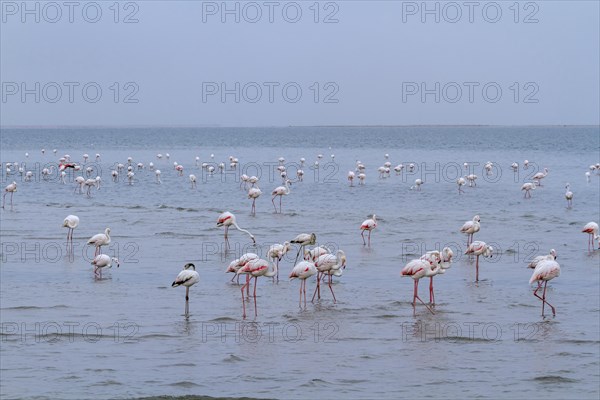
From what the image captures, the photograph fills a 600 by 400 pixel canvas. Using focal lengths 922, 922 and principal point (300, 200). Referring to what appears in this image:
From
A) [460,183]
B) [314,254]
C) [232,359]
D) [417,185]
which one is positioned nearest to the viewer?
[232,359]

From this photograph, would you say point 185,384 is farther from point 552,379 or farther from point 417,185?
point 417,185

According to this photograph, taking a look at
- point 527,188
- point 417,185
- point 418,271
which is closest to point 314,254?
point 418,271

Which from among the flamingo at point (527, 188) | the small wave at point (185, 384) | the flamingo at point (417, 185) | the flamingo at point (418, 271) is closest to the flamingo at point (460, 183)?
the flamingo at point (417, 185)

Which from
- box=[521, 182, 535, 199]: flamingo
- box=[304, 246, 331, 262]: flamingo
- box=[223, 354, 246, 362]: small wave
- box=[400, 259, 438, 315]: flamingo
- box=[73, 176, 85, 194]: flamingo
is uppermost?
box=[73, 176, 85, 194]: flamingo

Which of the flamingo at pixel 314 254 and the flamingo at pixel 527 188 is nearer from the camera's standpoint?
the flamingo at pixel 314 254

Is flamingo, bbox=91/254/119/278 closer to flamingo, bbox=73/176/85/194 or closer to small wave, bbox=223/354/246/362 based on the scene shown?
small wave, bbox=223/354/246/362

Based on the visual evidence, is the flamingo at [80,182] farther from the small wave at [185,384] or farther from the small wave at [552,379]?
the small wave at [552,379]

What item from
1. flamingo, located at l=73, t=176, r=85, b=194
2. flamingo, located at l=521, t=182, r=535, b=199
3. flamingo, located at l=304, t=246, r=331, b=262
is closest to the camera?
flamingo, located at l=304, t=246, r=331, b=262

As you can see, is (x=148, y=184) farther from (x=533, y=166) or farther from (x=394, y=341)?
(x=394, y=341)

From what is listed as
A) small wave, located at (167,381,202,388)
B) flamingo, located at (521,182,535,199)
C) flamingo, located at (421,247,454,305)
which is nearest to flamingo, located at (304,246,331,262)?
flamingo, located at (421,247,454,305)

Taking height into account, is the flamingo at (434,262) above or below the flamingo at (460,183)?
below

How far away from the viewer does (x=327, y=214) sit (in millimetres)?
26141

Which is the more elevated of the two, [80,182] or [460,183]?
[80,182]

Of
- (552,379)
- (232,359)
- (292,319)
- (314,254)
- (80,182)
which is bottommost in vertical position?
(552,379)
